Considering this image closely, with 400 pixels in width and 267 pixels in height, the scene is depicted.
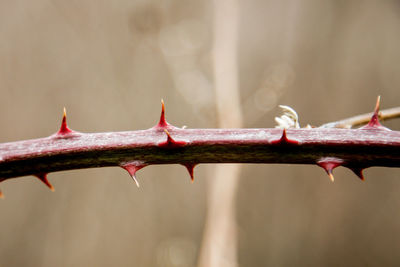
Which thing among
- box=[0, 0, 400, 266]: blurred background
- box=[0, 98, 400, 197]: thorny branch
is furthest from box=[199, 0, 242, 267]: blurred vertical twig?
box=[0, 98, 400, 197]: thorny branch

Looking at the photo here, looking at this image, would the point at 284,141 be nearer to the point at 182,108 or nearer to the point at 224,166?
the point at 224,166

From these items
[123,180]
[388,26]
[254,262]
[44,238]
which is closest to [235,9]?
[388,26]

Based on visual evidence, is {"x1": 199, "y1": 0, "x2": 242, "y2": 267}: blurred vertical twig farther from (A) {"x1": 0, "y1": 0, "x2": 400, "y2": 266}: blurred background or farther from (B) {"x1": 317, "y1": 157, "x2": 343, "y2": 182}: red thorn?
(B) {"x1": 317, "y1": 157, "x2": 343, "y2": 182}: red thorn

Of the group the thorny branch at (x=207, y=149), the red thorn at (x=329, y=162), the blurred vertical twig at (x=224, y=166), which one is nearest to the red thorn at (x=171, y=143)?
the thorny branch at (x=207, y=149)

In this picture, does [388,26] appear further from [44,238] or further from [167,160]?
[44,238]

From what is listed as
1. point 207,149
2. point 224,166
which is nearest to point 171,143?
point 207,149
